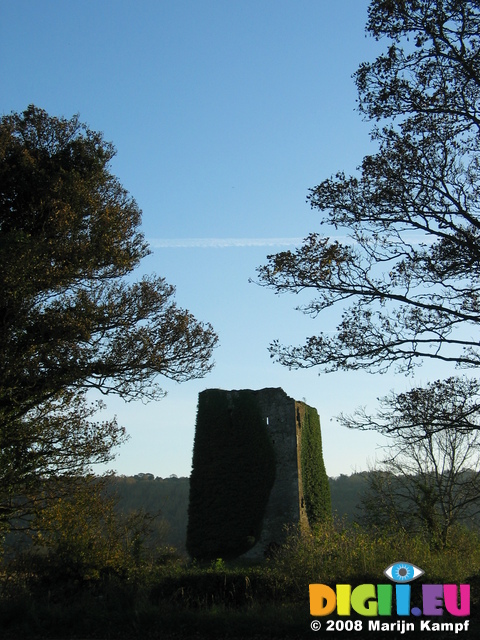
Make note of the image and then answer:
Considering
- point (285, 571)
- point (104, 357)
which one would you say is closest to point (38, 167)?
point (104, 357)

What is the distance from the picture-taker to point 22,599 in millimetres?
11070

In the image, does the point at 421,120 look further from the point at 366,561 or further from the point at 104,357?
the point at 104,357

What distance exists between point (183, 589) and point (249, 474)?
11767 mm

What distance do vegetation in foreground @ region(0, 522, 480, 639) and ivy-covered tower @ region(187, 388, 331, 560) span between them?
27.6 feet

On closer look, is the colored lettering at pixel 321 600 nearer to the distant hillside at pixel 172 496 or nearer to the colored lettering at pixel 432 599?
the colored lettering at pixel 432 599

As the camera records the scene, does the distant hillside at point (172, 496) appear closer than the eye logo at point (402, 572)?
No

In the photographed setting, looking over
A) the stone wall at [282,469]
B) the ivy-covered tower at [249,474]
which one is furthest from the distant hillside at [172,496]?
the stone wall at [282,469]

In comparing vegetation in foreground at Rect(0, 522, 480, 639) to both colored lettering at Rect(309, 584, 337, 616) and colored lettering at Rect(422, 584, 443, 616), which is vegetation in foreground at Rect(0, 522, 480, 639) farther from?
colored lettering at Rect(422, 584, 443, 616)
